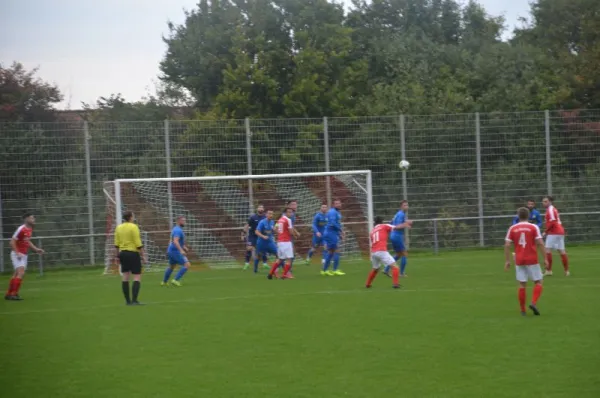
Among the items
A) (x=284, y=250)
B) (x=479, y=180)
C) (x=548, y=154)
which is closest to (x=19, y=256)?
(x=284, y=250)

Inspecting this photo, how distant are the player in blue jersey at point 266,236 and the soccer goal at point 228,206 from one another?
412cm

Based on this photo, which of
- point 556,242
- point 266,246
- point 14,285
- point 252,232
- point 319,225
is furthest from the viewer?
point 252,232

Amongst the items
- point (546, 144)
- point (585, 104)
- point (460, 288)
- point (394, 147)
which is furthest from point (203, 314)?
point (585, 104)

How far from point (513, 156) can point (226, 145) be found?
10.0 m

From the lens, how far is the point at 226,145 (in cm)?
3106

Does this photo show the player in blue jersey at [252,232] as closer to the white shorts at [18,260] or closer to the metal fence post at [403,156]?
the metal fence post at [403,156]

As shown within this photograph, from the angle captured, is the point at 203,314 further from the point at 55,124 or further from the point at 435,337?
the point at 55,124

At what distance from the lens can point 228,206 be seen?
100 ft

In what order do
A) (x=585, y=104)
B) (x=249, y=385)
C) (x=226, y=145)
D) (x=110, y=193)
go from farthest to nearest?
(x=585, y=104), (x=226, y=145), (x=110, y=193), (x=249, y=385)

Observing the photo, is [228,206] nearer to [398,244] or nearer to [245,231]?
[245,231]

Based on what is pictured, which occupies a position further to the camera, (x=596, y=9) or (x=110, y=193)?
(x=596, y=9)

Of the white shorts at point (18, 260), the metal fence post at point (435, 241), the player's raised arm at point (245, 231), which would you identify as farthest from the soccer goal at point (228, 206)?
the white shorts at point (18, 260)

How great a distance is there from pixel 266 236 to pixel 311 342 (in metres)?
12.4

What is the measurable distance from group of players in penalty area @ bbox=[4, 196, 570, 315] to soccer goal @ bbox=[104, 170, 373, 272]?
1423 millimetres
